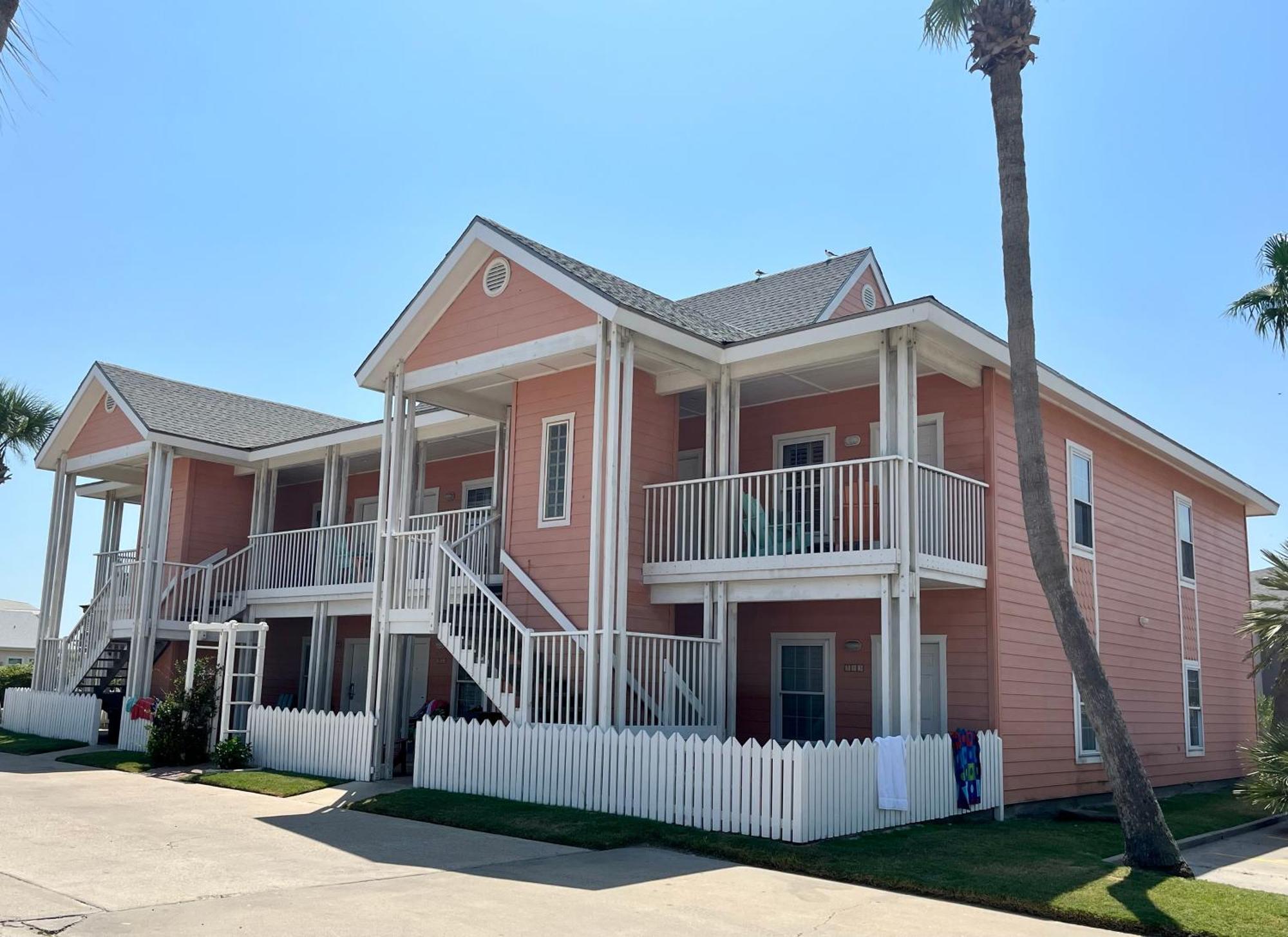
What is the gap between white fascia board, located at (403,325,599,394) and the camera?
1556 cm

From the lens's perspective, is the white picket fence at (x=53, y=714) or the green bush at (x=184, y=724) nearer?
the green bush at (x=184, y=724)

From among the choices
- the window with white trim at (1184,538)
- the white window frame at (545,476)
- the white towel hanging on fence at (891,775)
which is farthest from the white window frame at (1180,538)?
the white window frame at (545,476)

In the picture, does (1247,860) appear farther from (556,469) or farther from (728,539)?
(556,469)

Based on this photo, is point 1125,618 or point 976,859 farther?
point 1125,618

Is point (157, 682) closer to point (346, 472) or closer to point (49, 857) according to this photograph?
point (346, 472)

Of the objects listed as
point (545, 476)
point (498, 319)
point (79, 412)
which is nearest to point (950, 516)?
point (545, 476)

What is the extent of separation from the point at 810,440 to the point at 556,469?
164 inches

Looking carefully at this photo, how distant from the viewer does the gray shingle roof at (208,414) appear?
23859mm

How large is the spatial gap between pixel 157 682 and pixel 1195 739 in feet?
70.5

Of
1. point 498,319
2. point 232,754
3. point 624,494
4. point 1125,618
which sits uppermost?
point 498,319

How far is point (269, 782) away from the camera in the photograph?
1602cm

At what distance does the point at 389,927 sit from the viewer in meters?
7.79

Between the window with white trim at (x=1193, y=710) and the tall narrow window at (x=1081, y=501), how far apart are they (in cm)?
519

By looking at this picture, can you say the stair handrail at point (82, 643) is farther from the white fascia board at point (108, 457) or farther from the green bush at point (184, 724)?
the green bush at point (184, 724)
